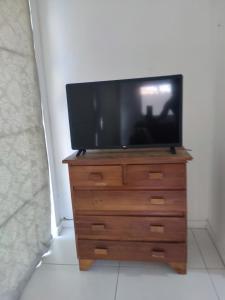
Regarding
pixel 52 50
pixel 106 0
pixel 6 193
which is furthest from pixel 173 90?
pixel 6 193

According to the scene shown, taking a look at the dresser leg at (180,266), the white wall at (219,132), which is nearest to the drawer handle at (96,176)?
the dresser leg at (180,266)

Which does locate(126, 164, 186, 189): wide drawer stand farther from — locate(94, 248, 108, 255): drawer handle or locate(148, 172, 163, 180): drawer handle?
locate(94, 248, 108, 255): drawer handle

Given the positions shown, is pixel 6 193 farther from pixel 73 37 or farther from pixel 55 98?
pixel 73 37

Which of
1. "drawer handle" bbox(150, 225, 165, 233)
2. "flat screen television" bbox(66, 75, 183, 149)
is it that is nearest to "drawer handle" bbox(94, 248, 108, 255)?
"drawer handle" bbox(150, 225, 165, 233)

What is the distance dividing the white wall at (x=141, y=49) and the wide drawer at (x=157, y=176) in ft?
2.04

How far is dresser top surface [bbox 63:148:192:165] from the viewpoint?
1.52 m

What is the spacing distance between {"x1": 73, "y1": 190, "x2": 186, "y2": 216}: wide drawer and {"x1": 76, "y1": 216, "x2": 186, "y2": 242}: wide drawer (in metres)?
0.05

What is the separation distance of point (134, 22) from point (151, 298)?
2.07 meters

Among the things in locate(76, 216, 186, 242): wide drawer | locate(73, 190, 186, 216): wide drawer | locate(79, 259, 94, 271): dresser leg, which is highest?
locate(73, 190, 186, 216): wide drawer

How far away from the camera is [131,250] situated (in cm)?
168

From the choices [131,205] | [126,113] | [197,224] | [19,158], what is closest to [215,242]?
[197,224]

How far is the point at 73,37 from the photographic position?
6.68 feet

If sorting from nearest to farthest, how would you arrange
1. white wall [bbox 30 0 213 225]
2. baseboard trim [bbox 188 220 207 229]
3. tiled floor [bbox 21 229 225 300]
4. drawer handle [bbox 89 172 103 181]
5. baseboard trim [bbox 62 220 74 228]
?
1. tiled floor [bbox 21 229 225 300]
2. drawer handle [bbox 89 172 103 181]
3. white wall [bbox 30 0 213 225]
4. baseboard trim [bbox 188 220 207 229]
5. baseboard trim [bbox 62 220 74 228]

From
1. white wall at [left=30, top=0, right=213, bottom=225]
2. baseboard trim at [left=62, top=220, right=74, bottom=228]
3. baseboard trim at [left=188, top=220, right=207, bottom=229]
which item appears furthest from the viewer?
baseboard trim at [left=62, top=220, right=74, bottom=228]
